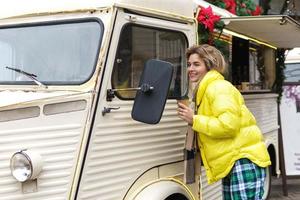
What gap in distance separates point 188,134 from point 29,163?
142 cm

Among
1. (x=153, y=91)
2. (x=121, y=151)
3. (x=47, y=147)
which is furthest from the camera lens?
(x=121, y=151)

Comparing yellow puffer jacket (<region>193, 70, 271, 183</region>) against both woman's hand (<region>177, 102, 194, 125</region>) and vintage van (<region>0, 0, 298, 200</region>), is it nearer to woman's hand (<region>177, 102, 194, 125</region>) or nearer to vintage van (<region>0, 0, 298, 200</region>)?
woman's hand (<region>177, 102, 194, 125</region>)

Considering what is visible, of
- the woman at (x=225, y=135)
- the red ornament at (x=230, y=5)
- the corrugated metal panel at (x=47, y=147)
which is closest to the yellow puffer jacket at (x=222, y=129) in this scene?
the woman at (x=225, y=135)

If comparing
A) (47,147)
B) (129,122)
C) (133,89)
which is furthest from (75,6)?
(47,147)

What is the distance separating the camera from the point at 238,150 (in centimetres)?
402

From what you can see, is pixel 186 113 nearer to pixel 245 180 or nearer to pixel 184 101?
pixel 184 101

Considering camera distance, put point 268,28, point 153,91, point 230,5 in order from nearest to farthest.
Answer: point 153,91 → point 268,28 → point 230,5

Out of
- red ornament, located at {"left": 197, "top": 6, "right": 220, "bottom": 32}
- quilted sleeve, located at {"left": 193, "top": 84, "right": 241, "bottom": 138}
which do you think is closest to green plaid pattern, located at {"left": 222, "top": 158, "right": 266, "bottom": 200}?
quilted sleeve, located at {"left": 193, "top": 84, "right": 241, "bottom": 138}

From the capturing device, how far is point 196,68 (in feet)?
13.7

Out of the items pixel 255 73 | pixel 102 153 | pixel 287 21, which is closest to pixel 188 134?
pixel 102 153

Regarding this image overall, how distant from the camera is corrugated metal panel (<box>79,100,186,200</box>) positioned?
3604 millimetres

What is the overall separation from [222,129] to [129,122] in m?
0.64

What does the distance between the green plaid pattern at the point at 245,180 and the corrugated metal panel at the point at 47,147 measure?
47.9 inches

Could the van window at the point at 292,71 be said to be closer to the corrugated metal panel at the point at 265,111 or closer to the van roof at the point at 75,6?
the corrugated metal panel at the point at 265,111
